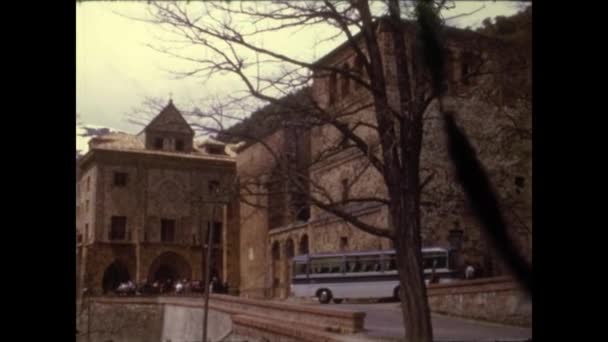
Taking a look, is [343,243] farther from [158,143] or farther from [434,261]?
[158,143]

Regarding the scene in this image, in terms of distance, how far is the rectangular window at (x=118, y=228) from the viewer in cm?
566

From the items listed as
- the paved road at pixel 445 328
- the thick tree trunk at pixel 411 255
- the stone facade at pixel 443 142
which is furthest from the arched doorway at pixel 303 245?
the thick tree trunk at pixel 411 255

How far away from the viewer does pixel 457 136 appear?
4.12 m

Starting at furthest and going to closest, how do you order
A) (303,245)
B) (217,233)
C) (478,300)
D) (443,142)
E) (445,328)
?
(303,245), (478,300), (445,328), (217,233), (443,142)

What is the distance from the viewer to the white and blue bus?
37.8 feet

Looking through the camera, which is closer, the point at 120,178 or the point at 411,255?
the point at 411,255

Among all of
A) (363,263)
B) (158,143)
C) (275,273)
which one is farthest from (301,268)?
(158,143)

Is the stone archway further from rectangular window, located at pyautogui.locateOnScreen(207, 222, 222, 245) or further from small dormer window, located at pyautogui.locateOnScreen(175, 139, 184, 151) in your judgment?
Result: small dormer window, located at pyautogui.locateOnScreen(175, 139, 184, 151)

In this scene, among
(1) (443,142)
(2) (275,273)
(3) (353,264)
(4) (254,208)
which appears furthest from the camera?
(2) (275,273)

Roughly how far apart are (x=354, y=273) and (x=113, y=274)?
306 inches

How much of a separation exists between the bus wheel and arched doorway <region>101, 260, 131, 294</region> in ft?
26.5

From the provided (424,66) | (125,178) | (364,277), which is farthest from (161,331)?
(364,277)

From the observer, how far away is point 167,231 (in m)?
6.19
